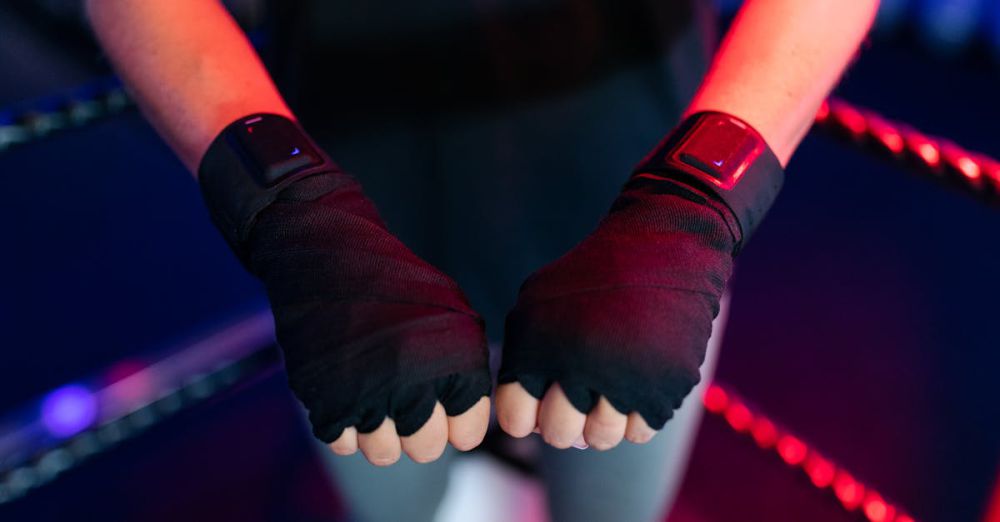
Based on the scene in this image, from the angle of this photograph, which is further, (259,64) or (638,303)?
(259,64)

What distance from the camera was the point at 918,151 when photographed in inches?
26.8

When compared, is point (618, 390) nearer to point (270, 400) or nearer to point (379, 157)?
point (379, 157)

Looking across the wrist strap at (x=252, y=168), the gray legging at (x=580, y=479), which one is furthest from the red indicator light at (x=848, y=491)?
the wrist strap at (x=252, y=168)

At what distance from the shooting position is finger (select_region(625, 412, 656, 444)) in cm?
47

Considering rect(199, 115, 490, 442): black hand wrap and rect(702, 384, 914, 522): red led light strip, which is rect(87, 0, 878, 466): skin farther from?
rect(702, 384, 914, 522): red led light strip

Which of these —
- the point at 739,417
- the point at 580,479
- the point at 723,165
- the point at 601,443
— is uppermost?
the point at 723,165

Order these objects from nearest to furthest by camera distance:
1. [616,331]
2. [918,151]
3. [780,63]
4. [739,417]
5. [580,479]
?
[616,331] → [780,63] → [918,151] → [580,479] → [739,417]

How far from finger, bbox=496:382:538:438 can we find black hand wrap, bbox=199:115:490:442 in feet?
0.05

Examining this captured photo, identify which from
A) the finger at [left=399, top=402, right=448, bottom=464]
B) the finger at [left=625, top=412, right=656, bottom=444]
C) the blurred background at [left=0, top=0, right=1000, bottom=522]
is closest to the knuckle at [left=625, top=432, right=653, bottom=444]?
the finger at [left=625, top=412, right=656, bottom=444]

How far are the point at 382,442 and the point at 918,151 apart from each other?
54 centimetres

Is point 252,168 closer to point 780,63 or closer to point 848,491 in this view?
point 780,63

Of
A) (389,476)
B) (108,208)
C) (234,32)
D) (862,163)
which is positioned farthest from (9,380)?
(862,163)

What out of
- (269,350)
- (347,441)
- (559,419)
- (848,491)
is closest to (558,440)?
(559,419)

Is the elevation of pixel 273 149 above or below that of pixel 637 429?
above
